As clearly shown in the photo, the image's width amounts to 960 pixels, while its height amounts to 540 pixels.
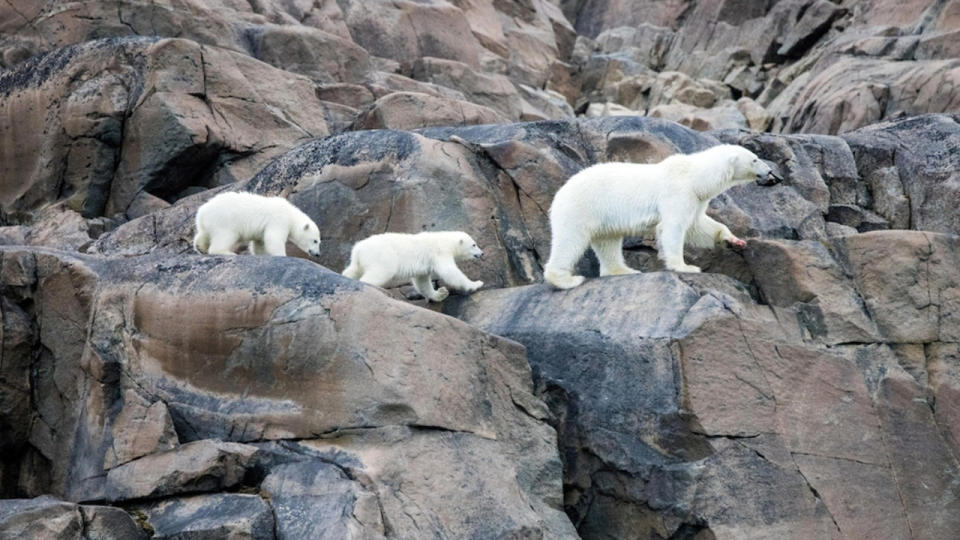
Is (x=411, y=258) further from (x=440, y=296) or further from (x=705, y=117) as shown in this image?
(x=705, y=117)

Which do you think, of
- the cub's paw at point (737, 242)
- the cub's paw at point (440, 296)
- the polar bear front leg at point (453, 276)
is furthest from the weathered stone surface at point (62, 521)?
the cub's paw at point (737, 242)

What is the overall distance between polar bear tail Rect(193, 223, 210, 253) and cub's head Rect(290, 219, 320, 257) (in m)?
1.02

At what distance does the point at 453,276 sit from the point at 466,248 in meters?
0.44

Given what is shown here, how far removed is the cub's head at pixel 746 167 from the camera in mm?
12266

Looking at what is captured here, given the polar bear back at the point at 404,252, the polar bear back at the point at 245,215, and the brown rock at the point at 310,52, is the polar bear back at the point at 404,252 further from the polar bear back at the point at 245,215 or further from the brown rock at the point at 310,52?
the brown rock at the point at 310,52

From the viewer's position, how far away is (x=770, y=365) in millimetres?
10719

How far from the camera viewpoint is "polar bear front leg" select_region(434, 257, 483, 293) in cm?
1231

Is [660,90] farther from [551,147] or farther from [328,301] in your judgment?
[328,301]

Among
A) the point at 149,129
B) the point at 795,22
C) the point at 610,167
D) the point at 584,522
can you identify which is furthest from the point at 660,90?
the point at 584,522

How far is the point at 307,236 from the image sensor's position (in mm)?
13305

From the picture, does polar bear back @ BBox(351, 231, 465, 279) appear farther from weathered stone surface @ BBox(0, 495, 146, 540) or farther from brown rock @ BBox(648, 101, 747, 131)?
brown rock @ BBox(648, 101, 747, 131)

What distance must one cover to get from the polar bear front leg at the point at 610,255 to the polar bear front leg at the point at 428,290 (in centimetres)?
185

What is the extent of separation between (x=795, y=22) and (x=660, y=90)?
500cm

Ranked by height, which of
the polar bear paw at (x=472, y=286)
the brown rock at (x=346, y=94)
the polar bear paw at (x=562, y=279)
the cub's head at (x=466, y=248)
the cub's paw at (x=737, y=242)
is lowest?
the brown rock at (x=346, y=94)
